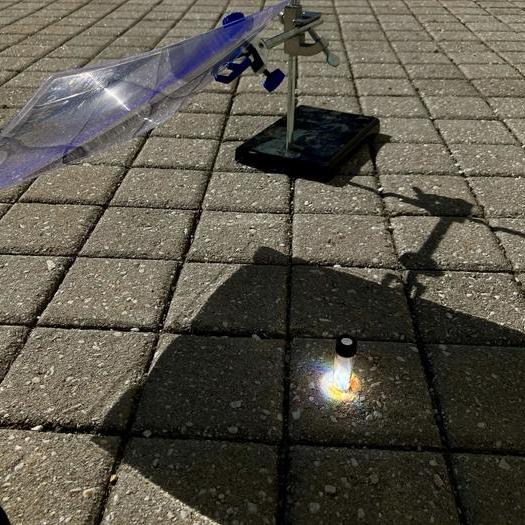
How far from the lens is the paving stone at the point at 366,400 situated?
1963mm

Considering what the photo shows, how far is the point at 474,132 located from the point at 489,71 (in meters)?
1.59

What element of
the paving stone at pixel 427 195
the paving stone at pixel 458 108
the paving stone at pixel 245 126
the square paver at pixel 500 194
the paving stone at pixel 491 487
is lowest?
the paving stone at pixel 458 108

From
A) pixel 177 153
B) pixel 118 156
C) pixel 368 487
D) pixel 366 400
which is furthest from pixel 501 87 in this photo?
pixel 368 487

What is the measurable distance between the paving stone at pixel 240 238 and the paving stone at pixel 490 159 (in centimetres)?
145

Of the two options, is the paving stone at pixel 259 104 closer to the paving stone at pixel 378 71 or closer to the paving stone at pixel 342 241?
the paving stone at pixel 378 71

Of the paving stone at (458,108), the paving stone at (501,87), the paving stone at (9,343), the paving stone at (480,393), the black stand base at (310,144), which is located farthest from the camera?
the paving stone at (501,87)

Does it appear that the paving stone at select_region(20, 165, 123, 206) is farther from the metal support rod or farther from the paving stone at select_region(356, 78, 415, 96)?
the paving stone at select_region(356, 78, 415, 96)

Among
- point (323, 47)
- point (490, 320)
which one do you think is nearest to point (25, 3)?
point (323, 47)

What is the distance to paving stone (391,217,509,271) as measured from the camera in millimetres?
2816

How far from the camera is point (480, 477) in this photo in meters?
1.82


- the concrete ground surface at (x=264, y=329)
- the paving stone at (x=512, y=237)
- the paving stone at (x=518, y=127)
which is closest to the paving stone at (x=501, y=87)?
the concrete ground surface at (x=264, y=329)

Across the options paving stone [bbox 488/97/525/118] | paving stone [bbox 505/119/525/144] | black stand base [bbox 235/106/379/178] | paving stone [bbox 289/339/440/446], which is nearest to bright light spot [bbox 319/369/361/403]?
paving stone [bbox 289/339/440/446]

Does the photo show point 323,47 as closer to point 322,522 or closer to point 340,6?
point 322,522

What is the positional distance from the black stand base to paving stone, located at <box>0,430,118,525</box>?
2185 mm
